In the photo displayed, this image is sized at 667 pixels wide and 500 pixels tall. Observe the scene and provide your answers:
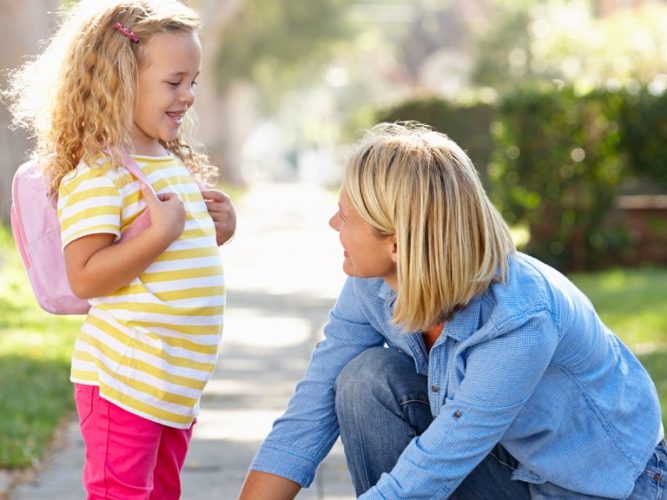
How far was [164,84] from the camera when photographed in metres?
3.01

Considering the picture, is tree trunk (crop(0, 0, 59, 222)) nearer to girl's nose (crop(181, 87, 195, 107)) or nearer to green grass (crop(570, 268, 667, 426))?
green grass (crop(570, 268, 667, 426))

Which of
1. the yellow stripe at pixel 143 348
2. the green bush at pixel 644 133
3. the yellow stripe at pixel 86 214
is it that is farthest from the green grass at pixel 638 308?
the yellow stripe at pixel 86 214

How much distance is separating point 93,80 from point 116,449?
88 centimetres

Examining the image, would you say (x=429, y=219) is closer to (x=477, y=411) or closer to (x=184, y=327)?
(x=477, y=411)

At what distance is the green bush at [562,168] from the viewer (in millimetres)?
10695

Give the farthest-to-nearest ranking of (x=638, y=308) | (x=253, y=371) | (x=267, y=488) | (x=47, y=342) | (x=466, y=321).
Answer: (x=638, y=308), (x=47, y=342), (x=253, y=371), (x=267, y=488), (x=466, y=321)

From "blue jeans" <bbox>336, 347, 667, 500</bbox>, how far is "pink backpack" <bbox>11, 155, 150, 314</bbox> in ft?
2.31

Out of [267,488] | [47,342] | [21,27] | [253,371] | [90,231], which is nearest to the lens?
[90,231]

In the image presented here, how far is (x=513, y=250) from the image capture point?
9.23 feet

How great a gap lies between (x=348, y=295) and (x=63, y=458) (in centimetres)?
192

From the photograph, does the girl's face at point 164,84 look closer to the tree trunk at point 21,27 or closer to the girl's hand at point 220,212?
the girl's hand at point 220,212

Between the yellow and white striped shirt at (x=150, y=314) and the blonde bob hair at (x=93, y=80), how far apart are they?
2.6 inches

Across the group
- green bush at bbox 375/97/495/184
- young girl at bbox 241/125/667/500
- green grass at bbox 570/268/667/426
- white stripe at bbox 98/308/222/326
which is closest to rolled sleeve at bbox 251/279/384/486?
young girl at bbox 241/125/667/500

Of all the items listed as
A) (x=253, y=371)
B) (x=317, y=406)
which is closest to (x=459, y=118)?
(x=253, y=371)
